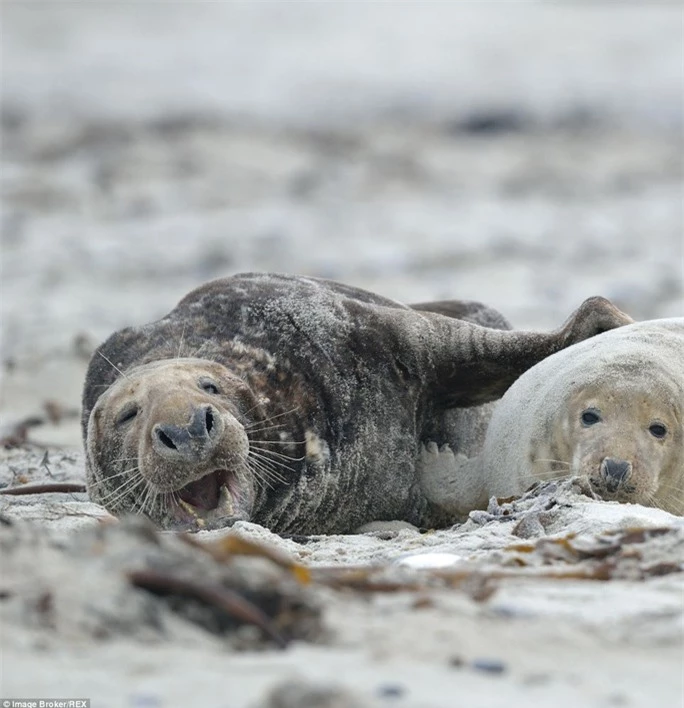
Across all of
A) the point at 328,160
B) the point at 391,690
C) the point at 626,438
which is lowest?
the point at 391,690

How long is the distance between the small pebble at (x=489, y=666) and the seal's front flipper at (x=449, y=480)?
313cm

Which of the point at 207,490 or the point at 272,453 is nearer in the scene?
the point at 207,490

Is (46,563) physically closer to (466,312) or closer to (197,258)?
(466,312)

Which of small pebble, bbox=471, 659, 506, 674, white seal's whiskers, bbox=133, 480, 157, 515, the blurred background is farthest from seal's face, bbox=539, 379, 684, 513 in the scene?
the blurred background

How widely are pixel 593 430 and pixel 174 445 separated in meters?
1.51

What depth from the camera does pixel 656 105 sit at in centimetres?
2520

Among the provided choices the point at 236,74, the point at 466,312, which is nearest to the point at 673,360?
the point at 466,312

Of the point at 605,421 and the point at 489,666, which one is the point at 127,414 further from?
the point at 489,666

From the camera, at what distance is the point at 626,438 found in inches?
216

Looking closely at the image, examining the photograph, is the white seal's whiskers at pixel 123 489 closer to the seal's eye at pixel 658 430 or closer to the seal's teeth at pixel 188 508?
the seal's teeth at pixel 188 508

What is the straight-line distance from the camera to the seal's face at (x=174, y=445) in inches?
199

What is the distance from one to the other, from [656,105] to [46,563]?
912 inches

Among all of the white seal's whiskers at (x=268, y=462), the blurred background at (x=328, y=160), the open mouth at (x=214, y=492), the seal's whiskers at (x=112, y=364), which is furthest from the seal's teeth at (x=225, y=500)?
the blurred background at (x=328, y=160)

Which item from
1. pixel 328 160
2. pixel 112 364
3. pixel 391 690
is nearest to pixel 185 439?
pixel 112 364
